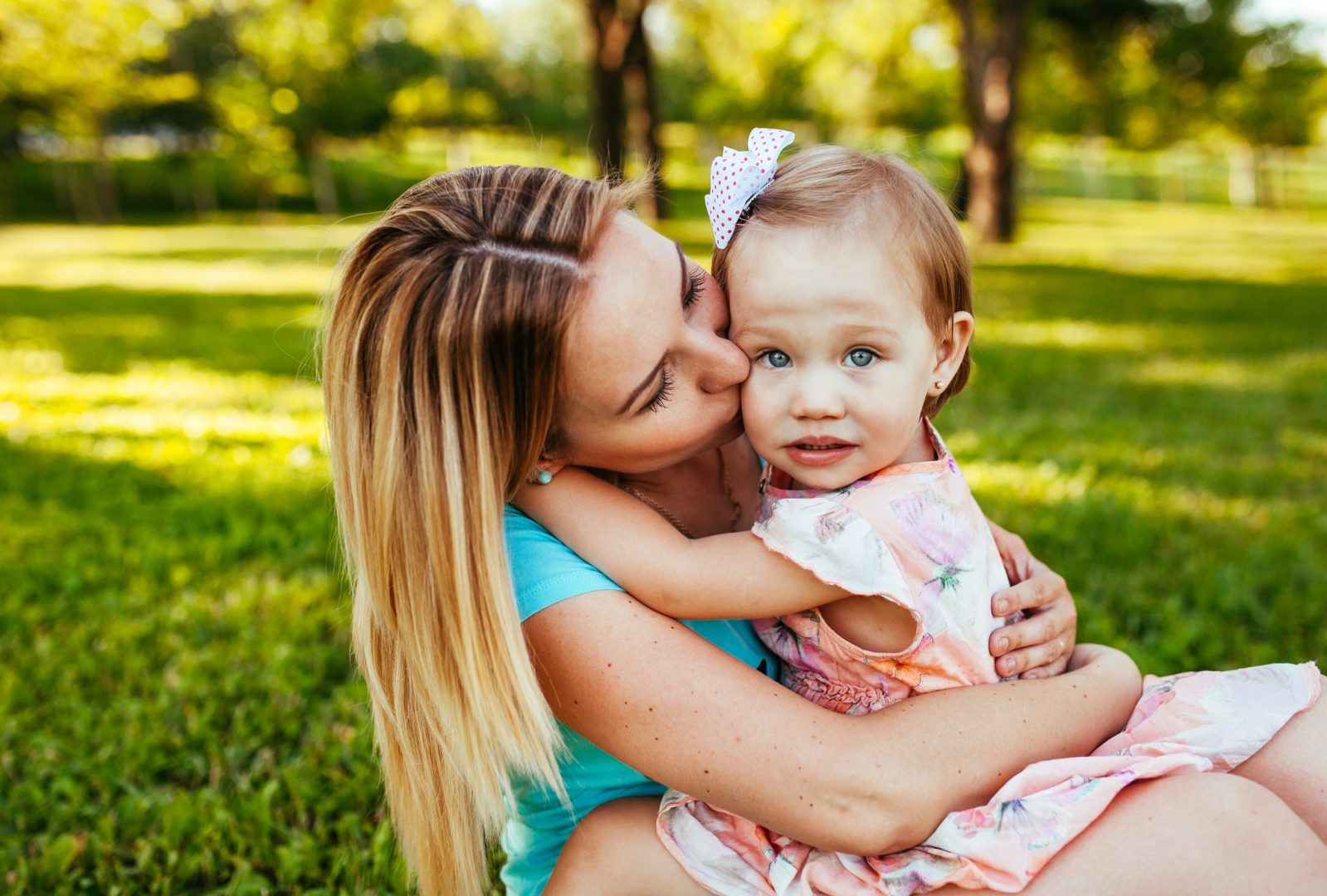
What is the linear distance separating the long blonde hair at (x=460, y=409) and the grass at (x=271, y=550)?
77cm

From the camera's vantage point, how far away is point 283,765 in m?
2.90

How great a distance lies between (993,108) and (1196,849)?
17.9 meters

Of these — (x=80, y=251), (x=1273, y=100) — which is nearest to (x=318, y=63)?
(x=80, y=251)

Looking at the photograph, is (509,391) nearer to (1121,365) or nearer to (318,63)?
(1121,365)

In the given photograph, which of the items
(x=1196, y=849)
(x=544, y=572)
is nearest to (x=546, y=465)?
(x=544, y=572)

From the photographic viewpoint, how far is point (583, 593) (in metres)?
1.66

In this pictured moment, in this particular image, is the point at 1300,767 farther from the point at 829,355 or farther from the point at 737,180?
the point at 737,180

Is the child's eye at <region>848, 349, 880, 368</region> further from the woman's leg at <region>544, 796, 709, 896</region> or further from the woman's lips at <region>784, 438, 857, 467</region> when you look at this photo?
the woman's leg at <region>544, 796, 709, 896</region>

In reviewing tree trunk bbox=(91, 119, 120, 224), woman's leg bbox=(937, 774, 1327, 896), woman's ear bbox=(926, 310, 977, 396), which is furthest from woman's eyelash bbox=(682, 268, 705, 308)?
tree trunk bbox=(91, 119, 120, 224)

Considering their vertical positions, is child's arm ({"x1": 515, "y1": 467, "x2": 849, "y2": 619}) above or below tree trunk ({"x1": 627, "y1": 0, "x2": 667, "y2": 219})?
below

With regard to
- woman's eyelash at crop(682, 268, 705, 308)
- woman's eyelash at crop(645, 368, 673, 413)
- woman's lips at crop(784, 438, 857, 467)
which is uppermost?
woman's eyelash at crop(682, 268, 705, 308)

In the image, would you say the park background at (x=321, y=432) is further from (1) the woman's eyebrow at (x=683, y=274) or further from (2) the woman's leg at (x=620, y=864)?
(2) the woman's leg at (x=620, y=864)

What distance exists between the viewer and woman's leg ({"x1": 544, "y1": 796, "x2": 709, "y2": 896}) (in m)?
1.77

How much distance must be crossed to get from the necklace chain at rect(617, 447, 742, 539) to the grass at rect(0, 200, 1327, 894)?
941mm
